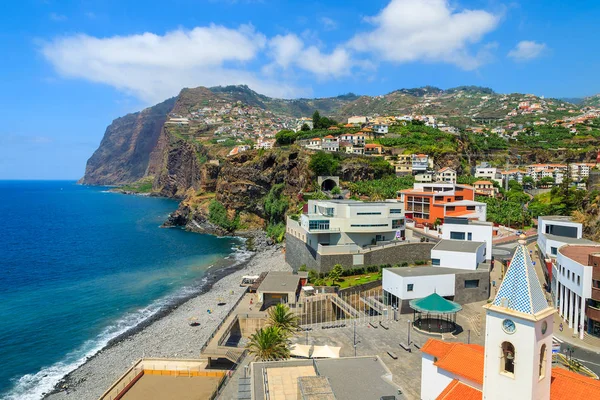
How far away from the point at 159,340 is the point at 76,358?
5713 millimetres

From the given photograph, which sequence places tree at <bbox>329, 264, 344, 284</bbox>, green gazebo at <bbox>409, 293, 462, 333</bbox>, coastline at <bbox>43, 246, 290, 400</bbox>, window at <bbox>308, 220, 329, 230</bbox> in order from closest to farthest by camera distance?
1. green gazebo at <bbox>409, 293, 462, 333</bbox>
2. coastline at <bbox>43, 246, 290, 400</bbox>
3. tree at <bbox>329, 264, 344, 284</bbox>
4. window at <bbox>308, 220, 329, 230</bbox>

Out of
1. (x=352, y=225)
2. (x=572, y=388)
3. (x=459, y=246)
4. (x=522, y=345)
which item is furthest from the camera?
(x=352, y=225)

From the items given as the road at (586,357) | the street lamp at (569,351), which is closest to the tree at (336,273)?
the road at (586,357)

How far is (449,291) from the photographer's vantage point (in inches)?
1196

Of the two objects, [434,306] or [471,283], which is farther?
[471,283]

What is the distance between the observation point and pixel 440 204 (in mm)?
51375

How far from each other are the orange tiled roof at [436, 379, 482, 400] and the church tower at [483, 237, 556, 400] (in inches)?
73.8

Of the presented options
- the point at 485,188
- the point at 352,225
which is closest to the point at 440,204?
the point at 352,225

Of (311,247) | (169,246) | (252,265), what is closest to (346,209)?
(311,247)

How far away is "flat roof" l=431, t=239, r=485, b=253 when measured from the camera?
109 feet

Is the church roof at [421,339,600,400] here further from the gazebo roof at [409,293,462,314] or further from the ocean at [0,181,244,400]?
the ocean at [0,181,244,400]

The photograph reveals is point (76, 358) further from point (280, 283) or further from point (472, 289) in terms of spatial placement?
point (472, 289)

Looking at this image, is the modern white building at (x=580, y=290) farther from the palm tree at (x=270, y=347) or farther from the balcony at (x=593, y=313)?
the palm tree at (x=270, y=347)

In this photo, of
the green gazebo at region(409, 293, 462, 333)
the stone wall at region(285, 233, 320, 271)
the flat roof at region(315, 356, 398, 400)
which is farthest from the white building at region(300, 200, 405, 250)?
the flat roof at region(315, 356, 398, 400)
